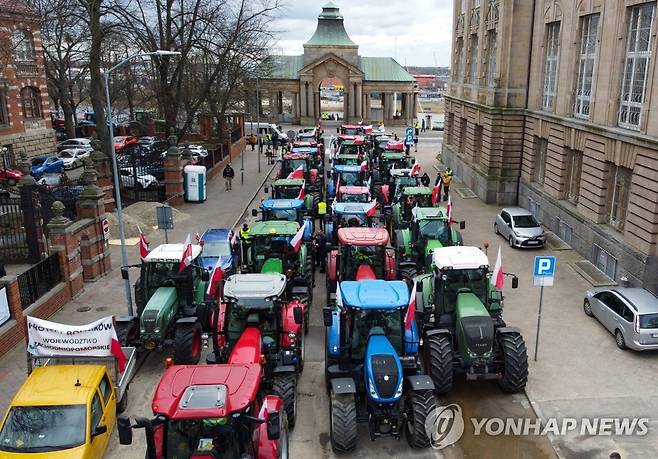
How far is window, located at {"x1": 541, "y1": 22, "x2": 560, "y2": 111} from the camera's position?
26688 millimetres

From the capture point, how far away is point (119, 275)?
1942 cm

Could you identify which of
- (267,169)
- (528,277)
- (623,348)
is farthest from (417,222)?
(267,169)

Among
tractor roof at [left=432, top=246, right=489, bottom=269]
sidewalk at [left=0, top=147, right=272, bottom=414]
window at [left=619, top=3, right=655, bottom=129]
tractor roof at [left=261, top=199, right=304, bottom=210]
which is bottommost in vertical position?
sidewalk at [left=0, top=147, right=272, bottom=414]

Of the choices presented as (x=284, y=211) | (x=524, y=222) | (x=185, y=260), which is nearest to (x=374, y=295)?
(x=185, y=260)

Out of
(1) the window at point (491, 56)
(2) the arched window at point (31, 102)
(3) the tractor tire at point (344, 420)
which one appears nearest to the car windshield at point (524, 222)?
(1) the window at point (491, 56)

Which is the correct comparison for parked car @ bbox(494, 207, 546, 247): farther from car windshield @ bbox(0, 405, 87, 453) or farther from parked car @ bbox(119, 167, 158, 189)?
parked car @ bbox(119, 167, 158, 189)

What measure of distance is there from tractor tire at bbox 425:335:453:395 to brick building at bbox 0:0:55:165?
35827 mm

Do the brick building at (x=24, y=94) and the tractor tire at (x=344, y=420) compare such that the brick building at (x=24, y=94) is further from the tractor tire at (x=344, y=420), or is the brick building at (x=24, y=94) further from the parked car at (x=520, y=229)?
the tractor tire at (x=344, y=420)

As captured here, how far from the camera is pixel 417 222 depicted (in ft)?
57.8

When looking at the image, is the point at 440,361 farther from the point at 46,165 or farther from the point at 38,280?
the point at 46,165

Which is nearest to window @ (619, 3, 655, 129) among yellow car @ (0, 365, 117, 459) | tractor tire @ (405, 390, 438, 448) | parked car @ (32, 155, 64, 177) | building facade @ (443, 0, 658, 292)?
building facade @ (443, 0, 658, 292)

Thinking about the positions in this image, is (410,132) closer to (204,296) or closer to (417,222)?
(417,222)

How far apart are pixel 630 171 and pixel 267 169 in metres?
27.3

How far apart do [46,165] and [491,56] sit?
92.9 ft
